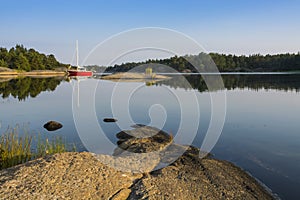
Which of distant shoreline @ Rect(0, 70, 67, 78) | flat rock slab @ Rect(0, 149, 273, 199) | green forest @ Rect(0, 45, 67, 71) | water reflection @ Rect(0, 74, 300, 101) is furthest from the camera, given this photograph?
green forest @ Rect(0, 45, 67, 71)

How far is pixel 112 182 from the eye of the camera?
240 inches

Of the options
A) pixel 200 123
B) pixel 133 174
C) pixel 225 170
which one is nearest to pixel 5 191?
pixel 133 174

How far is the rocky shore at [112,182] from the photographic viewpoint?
5.46 metres

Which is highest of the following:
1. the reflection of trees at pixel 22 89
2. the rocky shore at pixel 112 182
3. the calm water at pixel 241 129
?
the reflection of trees at pixel 22 89

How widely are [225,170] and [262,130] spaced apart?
7.47 meters

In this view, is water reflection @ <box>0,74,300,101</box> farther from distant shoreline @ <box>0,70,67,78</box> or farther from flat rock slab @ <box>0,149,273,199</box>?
flat rock slab @ <box>0,149,273,199</box>

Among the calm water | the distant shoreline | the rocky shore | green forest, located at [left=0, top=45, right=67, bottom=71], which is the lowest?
the calm water

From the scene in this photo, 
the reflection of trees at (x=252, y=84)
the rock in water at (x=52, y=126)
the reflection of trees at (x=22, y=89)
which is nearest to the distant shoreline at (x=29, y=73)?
the reflection of trees at (x=22, y=89)

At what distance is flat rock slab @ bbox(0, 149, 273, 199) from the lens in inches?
214

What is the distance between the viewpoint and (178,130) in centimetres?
1416

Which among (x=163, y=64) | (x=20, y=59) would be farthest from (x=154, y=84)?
(x=20, y=59)

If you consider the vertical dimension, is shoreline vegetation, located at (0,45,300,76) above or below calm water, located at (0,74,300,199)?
above

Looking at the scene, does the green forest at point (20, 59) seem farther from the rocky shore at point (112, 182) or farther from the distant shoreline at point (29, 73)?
the rocky shore at point (112, 182)

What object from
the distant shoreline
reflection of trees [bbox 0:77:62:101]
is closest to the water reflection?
reflection of trees [bbox 0:77:62:101]
